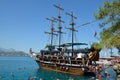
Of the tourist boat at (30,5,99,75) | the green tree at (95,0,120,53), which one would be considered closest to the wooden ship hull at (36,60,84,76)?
the tourist boat at (30,5,99,75)

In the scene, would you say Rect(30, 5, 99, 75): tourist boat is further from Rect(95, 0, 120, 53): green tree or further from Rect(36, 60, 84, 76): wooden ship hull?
Rect(95, 0, 120, 53): green tree

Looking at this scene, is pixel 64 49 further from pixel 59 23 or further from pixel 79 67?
pixel 59 23

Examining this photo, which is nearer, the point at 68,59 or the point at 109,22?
the point at 109,22

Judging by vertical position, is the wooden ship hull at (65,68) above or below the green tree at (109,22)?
below

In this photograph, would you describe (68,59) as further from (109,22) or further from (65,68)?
(109,22)

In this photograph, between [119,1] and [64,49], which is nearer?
[119,1]

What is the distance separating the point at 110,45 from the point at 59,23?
68481mm

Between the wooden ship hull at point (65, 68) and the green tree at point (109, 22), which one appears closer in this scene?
the green tree at point (109, 22)

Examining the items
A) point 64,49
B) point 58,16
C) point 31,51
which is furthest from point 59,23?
point 64,49

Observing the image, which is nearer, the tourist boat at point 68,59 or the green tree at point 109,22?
the green tree at point 109,22

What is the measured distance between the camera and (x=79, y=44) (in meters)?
67.2

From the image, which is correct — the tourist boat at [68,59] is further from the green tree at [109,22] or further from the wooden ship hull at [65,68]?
the green tree at [109,22]

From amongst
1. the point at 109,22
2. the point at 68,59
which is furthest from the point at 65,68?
the point at 109,22

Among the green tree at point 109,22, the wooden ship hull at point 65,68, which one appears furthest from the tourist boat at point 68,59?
the green tree at point 109,22
